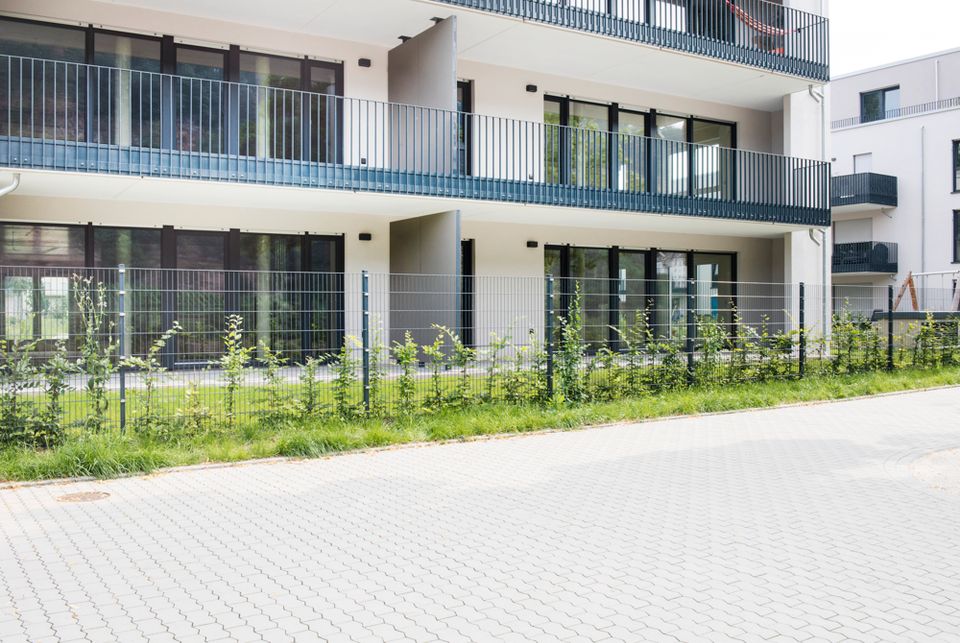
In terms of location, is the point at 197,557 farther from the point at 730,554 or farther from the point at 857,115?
the point at 857,115

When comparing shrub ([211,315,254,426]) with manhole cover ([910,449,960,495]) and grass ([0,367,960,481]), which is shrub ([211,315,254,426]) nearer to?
grass ([0,367,960,481])

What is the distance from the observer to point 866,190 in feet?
113

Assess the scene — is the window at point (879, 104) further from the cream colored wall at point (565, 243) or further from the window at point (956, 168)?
the cream colored wall at point (565, 243)

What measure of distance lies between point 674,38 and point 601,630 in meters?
15.2

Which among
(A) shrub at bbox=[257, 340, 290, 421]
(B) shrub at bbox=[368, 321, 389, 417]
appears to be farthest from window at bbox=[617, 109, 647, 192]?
(A) shrub at bbox=[257, 340, 290, 421]

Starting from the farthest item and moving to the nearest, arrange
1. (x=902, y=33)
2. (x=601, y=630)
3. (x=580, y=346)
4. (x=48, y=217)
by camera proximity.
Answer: (x=902, y=33)
(x=48, y=217)
(x=580, y=346)
(x=601, y=630)

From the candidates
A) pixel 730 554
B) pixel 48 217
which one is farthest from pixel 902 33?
pixel 730 554

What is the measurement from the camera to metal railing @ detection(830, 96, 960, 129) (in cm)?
3575

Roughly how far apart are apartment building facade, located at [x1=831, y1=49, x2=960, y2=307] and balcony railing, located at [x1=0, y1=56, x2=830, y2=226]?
54.8ft

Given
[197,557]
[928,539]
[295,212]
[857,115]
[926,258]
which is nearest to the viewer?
[197,557]

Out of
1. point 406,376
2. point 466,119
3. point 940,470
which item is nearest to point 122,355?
point 406,376

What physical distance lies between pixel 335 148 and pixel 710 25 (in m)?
9.92

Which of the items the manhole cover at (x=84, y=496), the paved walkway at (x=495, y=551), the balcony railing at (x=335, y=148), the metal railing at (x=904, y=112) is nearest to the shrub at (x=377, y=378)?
the paved walkway at (x=495, y=551)

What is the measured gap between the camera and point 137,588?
455cm
